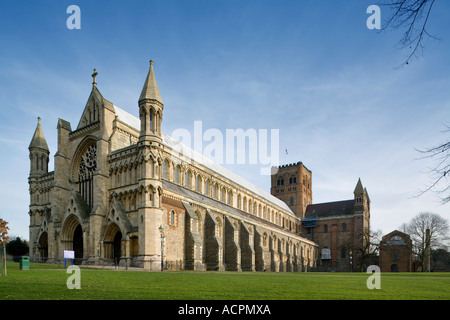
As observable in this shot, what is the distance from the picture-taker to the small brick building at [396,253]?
73750 mm

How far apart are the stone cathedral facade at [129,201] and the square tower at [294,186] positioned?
39.0m

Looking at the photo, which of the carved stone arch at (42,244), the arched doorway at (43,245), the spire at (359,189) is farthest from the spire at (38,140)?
the spire at (359,189)

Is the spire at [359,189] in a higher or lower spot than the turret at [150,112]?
lower

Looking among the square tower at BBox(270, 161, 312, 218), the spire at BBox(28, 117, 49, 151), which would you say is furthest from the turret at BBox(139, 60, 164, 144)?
the square tower at BBox(270, 161, 312, 218)

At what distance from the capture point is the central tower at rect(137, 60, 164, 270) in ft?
113

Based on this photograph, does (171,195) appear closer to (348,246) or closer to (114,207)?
(114,207)

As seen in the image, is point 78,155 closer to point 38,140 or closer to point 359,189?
point 38,140

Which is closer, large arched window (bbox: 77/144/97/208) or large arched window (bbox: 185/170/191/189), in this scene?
large arched window (bbox: 77/144/97/208)

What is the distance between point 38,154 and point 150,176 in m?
21.6

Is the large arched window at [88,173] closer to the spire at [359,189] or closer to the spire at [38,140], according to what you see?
the spire at [38,140]

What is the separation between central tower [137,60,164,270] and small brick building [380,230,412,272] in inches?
2093

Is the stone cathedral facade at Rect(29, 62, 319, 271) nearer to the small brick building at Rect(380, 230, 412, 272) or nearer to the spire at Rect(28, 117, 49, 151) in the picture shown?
the spire at Rect(28, 117, 49, 151)
